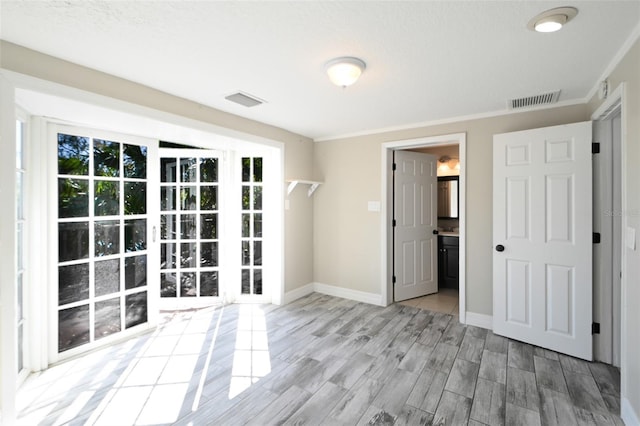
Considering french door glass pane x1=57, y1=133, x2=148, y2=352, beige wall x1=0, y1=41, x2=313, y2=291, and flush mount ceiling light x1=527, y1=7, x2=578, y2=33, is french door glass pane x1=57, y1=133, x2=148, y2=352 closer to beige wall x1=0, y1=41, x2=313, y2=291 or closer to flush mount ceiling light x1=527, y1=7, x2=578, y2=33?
beige wall x1=0, y1=41, x2=313, y2=291

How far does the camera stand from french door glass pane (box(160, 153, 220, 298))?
12.2 feet

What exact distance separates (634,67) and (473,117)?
1.55 metres

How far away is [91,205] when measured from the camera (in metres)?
2.71

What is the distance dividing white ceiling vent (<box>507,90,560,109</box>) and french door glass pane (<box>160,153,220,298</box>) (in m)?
3.48

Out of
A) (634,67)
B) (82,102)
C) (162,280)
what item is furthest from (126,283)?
(634,67)

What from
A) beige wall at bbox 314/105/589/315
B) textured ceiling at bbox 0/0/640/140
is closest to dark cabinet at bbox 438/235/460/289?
beige wall at bbox 314/105/589/315

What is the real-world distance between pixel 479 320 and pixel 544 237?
1146 mm

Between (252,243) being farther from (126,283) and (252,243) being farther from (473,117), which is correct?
(473,117)

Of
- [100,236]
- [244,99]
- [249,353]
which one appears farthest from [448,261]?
[100,236]

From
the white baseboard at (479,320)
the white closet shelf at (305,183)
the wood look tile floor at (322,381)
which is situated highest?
the white closet shelf at (305,183)

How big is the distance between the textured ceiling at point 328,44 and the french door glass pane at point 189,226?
126cm

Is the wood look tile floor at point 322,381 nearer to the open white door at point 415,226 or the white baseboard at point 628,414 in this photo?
the white baseboard at point 628,414

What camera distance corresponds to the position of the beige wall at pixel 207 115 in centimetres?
191

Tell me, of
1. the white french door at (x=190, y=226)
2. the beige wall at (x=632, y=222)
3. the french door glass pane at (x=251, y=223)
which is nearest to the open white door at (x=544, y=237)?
the beige wall at (x=632, y=222)
